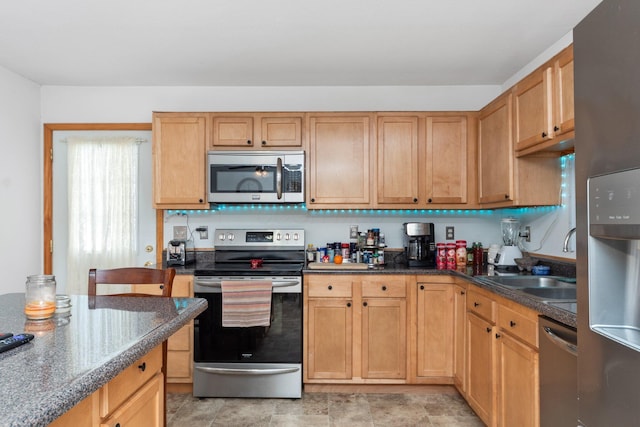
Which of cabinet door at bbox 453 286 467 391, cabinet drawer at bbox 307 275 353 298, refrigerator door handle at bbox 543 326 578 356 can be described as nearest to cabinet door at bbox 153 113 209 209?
cabinet drawer at bbox 307 275 353 298

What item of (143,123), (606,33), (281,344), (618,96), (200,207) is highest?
(143,123)

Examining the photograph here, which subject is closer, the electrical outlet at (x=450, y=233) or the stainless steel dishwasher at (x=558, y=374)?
the stainless steel dishwasher at (x=558, y=374)

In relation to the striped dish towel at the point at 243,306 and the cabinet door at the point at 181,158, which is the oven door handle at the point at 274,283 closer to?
the striped dish towel at the point at 243,306

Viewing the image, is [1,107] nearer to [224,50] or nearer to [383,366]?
[224,50]

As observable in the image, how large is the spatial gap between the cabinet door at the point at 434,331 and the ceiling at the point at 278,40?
1696mm

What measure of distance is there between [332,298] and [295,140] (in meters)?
1.26

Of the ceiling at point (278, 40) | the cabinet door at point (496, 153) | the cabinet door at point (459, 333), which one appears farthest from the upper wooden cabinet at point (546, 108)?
the cabinet door at point (459, 333)

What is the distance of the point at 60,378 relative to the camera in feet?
2.79

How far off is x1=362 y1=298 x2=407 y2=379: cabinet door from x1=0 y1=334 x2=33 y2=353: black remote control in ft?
7.10

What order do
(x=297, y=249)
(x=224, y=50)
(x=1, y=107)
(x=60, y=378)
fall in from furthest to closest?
(x=297, y=249)
(x=1, y=107)
(x=224, y=50)
(x=60, y=378)

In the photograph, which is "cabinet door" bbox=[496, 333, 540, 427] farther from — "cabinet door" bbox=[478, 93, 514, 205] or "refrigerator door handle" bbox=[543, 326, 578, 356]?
"cabinet door" bbox=[478, 93, 514, 205]

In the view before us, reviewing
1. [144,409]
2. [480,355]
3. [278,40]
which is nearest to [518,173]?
[480,355]

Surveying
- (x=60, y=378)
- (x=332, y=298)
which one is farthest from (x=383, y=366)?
(x=60, y=378)

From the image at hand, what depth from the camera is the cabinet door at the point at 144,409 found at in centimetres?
114
